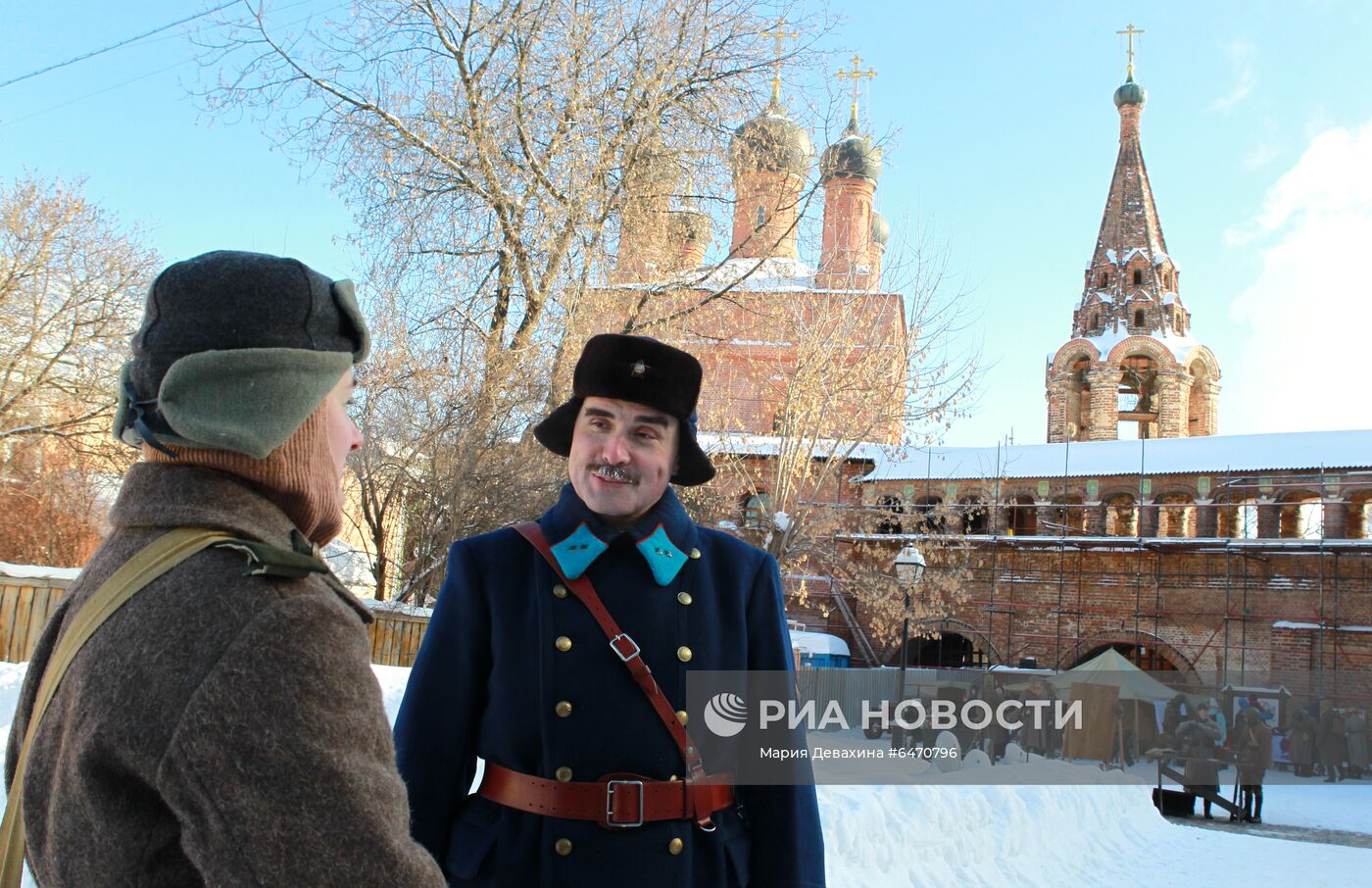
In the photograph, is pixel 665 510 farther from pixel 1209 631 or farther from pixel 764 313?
pixel 1209 631

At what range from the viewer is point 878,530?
2839 cm

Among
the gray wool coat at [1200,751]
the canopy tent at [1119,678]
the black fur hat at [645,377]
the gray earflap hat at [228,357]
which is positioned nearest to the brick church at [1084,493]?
the canopy tent at [1119,678]

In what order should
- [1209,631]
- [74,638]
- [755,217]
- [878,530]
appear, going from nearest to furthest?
[74,638], [755,217], [1209,631], [878,530]

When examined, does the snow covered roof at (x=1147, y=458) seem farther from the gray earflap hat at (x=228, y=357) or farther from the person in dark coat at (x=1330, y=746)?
the gray earflap hat at (x=228, y=357)

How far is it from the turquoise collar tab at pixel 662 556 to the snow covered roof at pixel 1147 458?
65.7 ft

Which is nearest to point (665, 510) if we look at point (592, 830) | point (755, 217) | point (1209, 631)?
point (592, 830)

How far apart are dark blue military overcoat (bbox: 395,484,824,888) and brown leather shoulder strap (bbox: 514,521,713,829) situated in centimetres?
2

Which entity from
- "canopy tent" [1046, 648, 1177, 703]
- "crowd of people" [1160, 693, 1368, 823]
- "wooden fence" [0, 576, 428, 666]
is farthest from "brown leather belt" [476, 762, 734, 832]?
"canopy tent" [1046, 648, 1177, 703]

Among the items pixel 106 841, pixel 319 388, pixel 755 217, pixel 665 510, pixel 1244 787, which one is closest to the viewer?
pixel 106 841

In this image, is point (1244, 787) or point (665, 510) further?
point (1244, 787)

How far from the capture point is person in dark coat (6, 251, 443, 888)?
1201 mm

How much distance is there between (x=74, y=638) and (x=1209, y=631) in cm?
2614

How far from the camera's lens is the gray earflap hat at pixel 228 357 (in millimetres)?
1366

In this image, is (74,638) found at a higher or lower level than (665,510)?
lower
